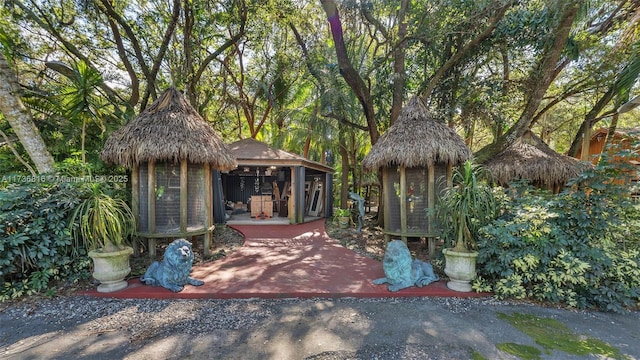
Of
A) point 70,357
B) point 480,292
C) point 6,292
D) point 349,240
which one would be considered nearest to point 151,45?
point 6,292

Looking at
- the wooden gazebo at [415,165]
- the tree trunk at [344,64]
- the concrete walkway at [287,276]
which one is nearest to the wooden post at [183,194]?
the concrete walkway at [287,276]

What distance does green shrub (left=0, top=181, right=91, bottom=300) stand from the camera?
371 cm

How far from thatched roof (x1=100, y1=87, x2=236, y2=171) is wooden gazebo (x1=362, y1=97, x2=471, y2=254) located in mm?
3507

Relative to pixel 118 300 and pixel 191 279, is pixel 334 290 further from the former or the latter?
pixel 118 300

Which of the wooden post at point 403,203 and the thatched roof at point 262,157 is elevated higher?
the thatched roof at point 262,157

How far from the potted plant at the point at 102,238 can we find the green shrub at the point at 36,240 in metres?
0.19

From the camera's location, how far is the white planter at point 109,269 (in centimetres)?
385

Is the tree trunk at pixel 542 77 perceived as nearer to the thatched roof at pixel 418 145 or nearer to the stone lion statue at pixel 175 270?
the thatched roof at pixel 418 145

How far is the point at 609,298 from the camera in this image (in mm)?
3549

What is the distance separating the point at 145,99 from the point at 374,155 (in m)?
7.55

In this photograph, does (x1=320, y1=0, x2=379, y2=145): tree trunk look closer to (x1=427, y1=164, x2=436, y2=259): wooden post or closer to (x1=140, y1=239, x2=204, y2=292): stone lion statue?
(x1=427, y1=164, x2=436, y2=259): wooden post

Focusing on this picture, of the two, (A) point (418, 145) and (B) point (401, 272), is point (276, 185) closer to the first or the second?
(A) point (418, 145)

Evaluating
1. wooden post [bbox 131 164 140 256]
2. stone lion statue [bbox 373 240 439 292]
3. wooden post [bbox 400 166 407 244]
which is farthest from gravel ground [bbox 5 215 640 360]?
wooden post [bbox 400 166 407 244]

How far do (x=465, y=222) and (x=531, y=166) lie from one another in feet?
15.9
